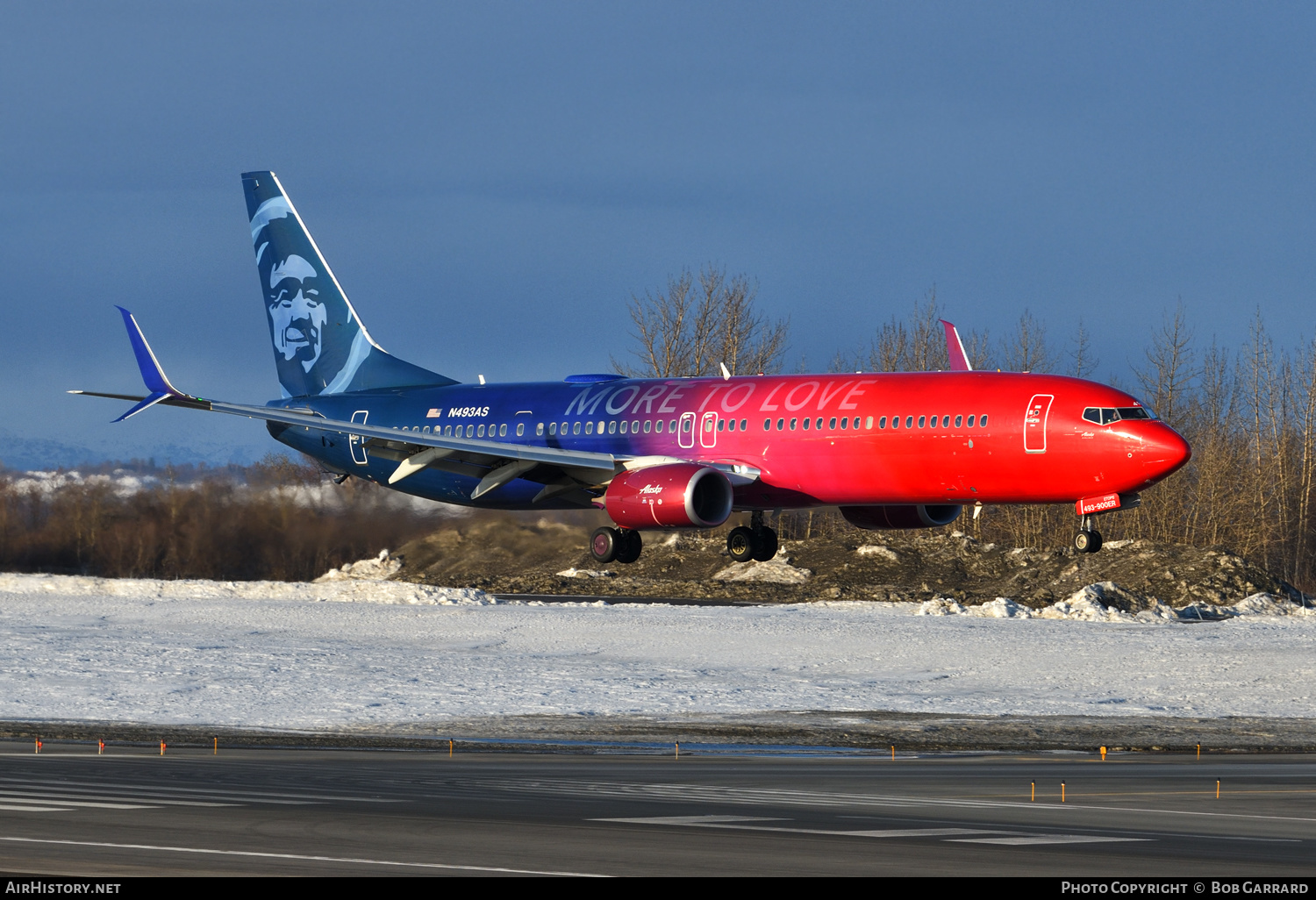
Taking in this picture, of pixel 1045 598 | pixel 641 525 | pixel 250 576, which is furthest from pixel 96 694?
pixel 1045 598

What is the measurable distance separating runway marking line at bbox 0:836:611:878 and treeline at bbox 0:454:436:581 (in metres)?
48.3

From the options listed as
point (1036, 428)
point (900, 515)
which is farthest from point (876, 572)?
point (1036, 428)

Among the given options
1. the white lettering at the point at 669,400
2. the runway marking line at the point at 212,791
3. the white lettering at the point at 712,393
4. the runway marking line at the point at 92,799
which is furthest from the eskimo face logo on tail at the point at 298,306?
the runway marking line at the point at 92,799

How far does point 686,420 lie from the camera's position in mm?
50219

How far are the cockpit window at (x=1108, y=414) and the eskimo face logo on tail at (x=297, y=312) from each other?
30.4 m

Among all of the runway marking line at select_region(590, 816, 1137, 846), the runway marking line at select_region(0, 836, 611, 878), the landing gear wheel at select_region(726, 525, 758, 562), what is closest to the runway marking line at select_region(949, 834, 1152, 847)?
the runway marking line at select_region(590, 816, 1137, 846)

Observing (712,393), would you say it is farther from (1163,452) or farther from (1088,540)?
(1163,452)

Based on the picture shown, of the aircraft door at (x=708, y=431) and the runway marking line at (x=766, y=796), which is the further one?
the aircraft door at (x=708, y=431)

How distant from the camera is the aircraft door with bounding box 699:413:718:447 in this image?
49438mm

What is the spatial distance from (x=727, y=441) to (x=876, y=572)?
120ft

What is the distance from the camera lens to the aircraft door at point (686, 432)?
50.0 metres

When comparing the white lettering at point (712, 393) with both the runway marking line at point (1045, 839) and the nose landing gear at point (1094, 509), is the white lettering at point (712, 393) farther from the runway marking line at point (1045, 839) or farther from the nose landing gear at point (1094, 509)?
the runway marking line at point (1045, 839)

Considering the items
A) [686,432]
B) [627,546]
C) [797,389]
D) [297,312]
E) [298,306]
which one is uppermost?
[298,306]

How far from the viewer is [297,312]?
6456 centimetres
